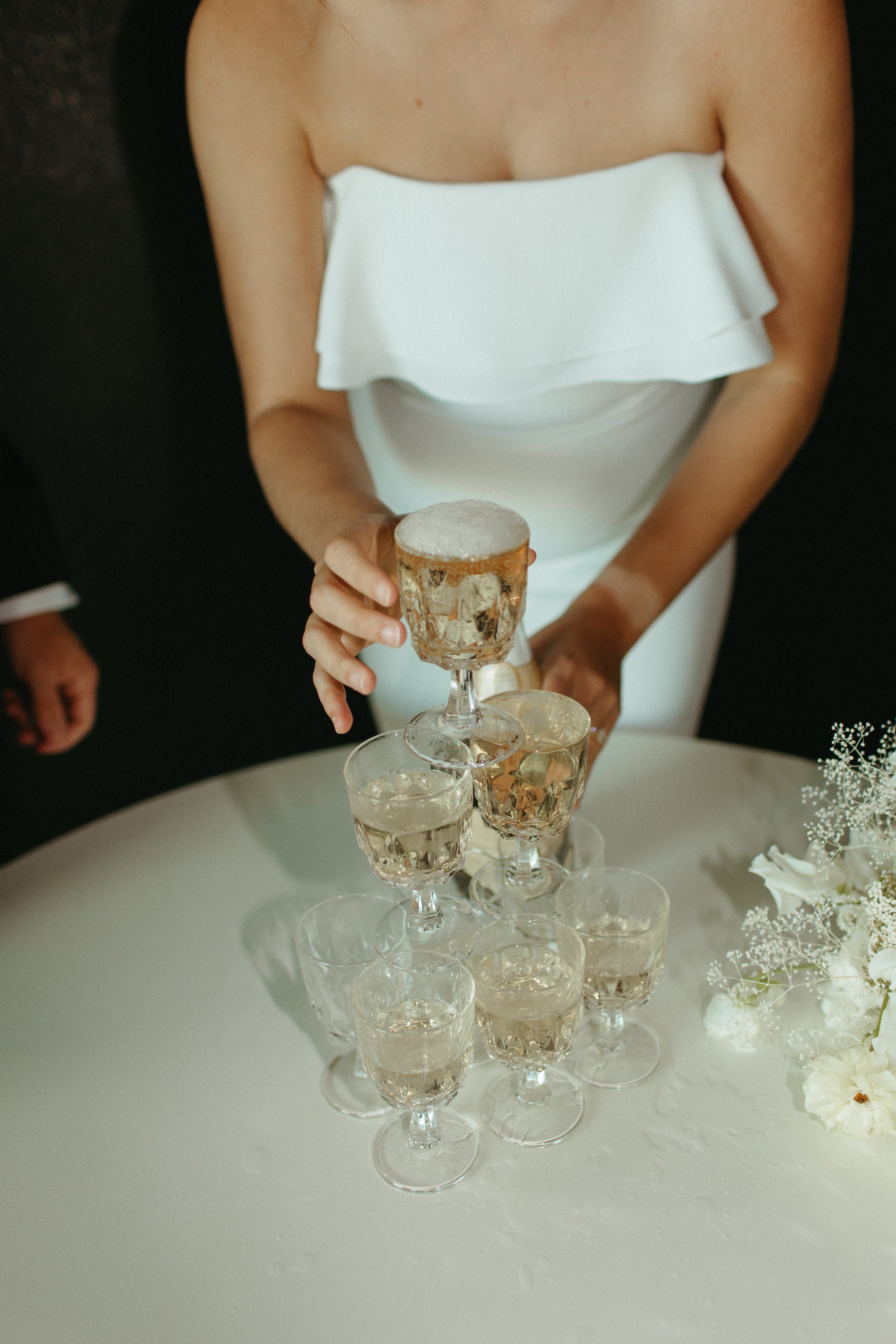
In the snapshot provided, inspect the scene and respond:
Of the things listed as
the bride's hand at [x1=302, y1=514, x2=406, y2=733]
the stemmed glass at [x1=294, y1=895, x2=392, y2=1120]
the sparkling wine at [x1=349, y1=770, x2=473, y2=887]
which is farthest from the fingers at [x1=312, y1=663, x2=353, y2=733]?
the stemmed glass at [x1=294, y1=895, x2=392, y2=1120]

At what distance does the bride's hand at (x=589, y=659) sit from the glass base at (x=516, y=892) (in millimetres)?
162

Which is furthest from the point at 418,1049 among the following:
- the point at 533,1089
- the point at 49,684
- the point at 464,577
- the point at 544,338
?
the point at 49,684

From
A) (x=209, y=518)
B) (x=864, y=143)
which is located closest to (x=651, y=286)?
(x=864, y=143)

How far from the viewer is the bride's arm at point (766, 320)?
4.92 ft

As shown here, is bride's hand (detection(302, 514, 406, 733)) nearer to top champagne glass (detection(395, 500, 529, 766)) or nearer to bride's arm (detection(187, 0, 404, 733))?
top champagne glass (detection(395, 500, 529, 766))

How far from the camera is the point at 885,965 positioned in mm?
1021

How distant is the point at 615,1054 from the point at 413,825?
16.1 inches

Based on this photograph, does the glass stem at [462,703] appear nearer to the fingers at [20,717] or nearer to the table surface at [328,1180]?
the table surface at [328,1180]

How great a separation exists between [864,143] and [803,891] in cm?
157

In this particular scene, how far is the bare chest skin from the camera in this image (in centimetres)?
159

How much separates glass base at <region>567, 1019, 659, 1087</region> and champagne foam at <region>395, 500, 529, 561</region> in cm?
57

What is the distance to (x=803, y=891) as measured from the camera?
119 cm

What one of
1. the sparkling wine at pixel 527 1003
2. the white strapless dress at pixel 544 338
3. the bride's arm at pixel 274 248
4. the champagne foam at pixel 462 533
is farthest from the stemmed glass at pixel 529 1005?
the white strapless dress at pixel 544 338

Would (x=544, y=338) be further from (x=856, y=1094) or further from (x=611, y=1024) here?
(x=856, y=1094)
